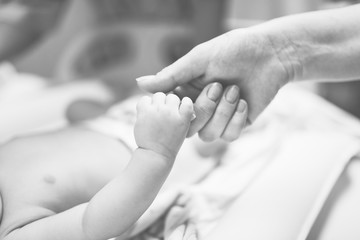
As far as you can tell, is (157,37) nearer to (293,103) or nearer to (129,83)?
(129,83)

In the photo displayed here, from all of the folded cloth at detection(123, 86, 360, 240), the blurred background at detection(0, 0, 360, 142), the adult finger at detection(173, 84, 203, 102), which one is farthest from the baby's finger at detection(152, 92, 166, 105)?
the blurred background at detection(0, 0, 360, 142)

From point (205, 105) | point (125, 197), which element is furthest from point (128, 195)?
point (205, 105)

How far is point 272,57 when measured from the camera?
33.8 inches

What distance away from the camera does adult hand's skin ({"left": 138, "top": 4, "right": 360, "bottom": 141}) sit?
790mm

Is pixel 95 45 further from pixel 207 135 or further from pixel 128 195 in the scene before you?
pixel 128 195

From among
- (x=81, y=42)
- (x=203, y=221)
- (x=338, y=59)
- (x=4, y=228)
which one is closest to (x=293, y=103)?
(x=338, y=59)

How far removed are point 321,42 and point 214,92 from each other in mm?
288

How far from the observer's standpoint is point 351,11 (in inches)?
34.7

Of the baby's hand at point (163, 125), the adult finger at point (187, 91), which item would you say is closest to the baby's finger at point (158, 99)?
the baby's hand at point (163, 125)

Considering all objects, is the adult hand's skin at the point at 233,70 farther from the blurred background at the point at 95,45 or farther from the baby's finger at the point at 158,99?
the blurred background at the point at 95,45

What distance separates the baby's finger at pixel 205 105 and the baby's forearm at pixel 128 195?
0.13 meters

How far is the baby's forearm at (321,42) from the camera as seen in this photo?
2.84 ft

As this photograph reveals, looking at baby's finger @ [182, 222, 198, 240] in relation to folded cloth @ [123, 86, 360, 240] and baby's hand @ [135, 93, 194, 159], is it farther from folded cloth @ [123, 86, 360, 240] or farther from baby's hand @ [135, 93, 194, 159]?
baby's hand @ [135, 93, 194, 159]

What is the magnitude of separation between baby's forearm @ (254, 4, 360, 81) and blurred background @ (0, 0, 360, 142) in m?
0.57
